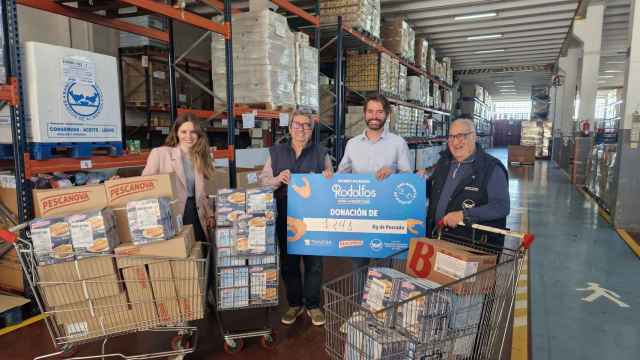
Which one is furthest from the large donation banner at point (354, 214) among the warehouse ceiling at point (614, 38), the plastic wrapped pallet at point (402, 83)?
the plastic wrapped pallet at point (402, 83)

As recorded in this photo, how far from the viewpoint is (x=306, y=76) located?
20.1ft

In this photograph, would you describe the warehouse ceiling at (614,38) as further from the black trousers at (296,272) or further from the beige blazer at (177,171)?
the beige blazer at (177,171)

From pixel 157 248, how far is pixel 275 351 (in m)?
1.18

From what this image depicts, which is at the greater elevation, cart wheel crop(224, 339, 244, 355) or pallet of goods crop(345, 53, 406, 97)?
pallet of goods crop(345, 53, 406, 97)

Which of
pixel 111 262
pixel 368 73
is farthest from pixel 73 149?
pixel 368 73

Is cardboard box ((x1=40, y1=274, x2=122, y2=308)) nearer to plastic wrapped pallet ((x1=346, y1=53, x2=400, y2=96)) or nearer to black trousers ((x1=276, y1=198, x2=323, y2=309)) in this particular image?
black trousers ((x1=276, y1=198, x2=323, y2=309))

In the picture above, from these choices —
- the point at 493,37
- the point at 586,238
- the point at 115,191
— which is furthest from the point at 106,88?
the point at 493,37

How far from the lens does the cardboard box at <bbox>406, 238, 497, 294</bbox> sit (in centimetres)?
195

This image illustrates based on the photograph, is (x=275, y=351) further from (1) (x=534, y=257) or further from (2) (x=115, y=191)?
(1) (x=534, y=257)

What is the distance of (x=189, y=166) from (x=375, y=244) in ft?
5.24

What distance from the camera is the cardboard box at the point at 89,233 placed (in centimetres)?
231

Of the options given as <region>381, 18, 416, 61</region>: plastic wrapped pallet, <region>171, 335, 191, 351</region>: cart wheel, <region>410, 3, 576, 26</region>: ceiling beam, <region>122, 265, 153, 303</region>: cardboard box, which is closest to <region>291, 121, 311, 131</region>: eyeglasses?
<region>122, 265, 153, 303</region>: cardboard box

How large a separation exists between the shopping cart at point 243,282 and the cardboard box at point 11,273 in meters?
2.13

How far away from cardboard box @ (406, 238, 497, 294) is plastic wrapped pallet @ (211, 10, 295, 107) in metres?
3.49
